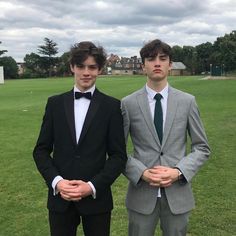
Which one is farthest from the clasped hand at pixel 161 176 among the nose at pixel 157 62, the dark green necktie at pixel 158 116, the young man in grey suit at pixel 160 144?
the nose at pixel 157 62

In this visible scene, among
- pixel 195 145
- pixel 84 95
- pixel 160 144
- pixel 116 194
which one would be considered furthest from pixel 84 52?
pixel 116 194

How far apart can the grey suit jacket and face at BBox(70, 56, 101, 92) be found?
359 mm

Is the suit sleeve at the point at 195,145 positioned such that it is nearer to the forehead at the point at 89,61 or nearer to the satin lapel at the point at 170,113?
the satin lapel at the point at 170,113

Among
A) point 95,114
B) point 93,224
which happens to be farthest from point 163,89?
point 93,224

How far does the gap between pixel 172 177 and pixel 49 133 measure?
1.01m

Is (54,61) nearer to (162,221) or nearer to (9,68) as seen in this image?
(9,68)

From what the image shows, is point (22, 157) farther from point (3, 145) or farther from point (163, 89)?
point (163, 89)

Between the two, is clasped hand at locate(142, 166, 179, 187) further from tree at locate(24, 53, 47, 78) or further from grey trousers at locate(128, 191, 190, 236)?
tree at locate(24, 53, 47, 78)

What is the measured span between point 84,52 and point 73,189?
3.41 feet

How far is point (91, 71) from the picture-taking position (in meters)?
3.49

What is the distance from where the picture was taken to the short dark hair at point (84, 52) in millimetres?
3473

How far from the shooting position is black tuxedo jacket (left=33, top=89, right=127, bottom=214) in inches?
135

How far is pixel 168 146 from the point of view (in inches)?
141

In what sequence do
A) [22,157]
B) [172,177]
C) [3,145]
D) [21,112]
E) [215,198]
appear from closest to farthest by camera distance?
[172,177] → [215,198] → [22,157] → [3,145] → [21,112]
